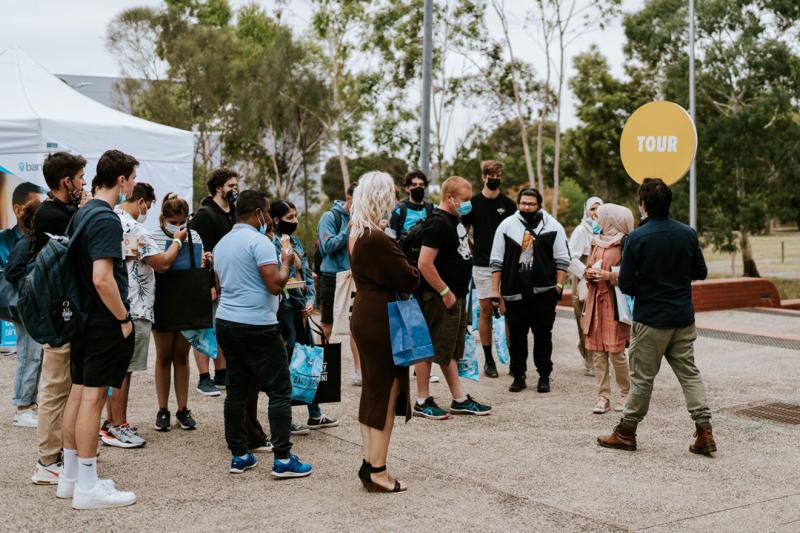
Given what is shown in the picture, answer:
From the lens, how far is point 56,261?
17.0ft

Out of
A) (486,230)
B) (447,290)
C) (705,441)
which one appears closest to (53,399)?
(447,290)

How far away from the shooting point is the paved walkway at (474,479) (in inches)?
194

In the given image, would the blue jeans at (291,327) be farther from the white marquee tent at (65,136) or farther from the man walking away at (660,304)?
the white marquee tent at (65,136)

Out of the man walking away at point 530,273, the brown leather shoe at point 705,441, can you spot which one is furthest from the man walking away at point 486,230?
the brown leather shoe at point 705,441

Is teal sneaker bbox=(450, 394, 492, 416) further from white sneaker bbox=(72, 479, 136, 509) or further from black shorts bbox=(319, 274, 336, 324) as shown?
white sneaker bbox=(72, 479, 136, 509)

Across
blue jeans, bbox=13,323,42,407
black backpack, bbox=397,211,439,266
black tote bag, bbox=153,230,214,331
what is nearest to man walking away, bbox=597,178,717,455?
black backpack, bbox=397,211,439,266

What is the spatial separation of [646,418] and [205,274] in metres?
3.62

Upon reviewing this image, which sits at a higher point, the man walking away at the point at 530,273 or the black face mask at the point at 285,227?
the black face mask at the point at 285,227

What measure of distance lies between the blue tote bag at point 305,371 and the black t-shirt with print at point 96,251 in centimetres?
164

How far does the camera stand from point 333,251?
8516mm

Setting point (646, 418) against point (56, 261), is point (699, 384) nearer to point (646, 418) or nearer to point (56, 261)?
point (646, 418)

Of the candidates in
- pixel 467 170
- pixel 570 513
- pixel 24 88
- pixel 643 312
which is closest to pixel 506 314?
pixel 643 312

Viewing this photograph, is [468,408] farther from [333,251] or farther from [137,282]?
[137,282]

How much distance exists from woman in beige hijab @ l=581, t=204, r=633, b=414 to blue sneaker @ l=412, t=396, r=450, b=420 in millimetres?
1285
